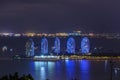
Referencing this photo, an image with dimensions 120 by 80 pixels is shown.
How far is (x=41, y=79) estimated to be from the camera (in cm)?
3862

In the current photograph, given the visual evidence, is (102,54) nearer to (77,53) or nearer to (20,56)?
(77,53)

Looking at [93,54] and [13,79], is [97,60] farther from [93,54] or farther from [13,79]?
[13,79]

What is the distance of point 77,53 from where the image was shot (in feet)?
272

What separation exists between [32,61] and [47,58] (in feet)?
8.13

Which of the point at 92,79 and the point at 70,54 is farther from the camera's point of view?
the point at 70,54

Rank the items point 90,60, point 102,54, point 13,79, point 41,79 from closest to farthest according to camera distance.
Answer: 1. point 13,79
2. point 41,79
3. point 90,60
4. point 102,54

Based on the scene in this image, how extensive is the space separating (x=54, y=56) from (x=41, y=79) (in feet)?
144

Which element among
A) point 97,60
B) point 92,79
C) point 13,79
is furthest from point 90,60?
point 13,79

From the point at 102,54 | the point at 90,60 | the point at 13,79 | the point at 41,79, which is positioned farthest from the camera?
the point at 102,54

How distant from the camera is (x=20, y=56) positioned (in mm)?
85438

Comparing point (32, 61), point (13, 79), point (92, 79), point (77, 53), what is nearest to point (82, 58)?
point (77, 53)

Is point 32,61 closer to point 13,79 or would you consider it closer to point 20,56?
point 20,56

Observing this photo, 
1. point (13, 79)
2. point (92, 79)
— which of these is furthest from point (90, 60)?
point (13, 79)

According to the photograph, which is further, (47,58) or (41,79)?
(47,58)
